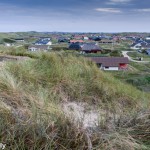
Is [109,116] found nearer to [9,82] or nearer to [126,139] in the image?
Result: [126,139]

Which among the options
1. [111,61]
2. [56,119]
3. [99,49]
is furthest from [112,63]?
[56,119]

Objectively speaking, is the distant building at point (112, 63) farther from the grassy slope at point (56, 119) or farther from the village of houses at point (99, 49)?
the grassy slope at point (56, 119)

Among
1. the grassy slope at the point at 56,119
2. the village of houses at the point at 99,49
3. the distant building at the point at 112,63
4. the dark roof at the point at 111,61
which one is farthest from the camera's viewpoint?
the dark roof at the point at 111,61

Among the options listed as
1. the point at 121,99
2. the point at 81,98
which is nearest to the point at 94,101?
the point at 81,98

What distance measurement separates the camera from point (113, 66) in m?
29.1

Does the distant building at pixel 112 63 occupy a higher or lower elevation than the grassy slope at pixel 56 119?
lower

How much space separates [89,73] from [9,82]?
2123 mm

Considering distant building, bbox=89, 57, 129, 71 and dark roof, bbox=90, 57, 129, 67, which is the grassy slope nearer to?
distant building, bbox=89, 57, 129, 71

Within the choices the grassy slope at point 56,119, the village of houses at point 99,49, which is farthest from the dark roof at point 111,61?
the grassy slope at point 56,119

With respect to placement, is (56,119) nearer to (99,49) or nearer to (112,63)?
(112,63)

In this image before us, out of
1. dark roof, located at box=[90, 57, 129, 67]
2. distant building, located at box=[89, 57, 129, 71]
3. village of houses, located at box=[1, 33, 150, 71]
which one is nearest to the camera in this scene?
village of houses, located at box=[1, 33, 150, 71]

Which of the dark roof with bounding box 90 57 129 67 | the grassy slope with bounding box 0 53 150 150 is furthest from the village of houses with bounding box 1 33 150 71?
the grassy slope with bounding box 0 53 150 150

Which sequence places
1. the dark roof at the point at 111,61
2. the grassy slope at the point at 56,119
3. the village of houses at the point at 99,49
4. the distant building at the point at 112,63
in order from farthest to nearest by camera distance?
the dark roof at the point at 111,61
the distant building at the point at 112,63
the village of houses at the point at 99,49
the grassy slope at the point at 56,119

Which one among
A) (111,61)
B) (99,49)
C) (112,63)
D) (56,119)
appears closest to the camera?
A: (56,119)
